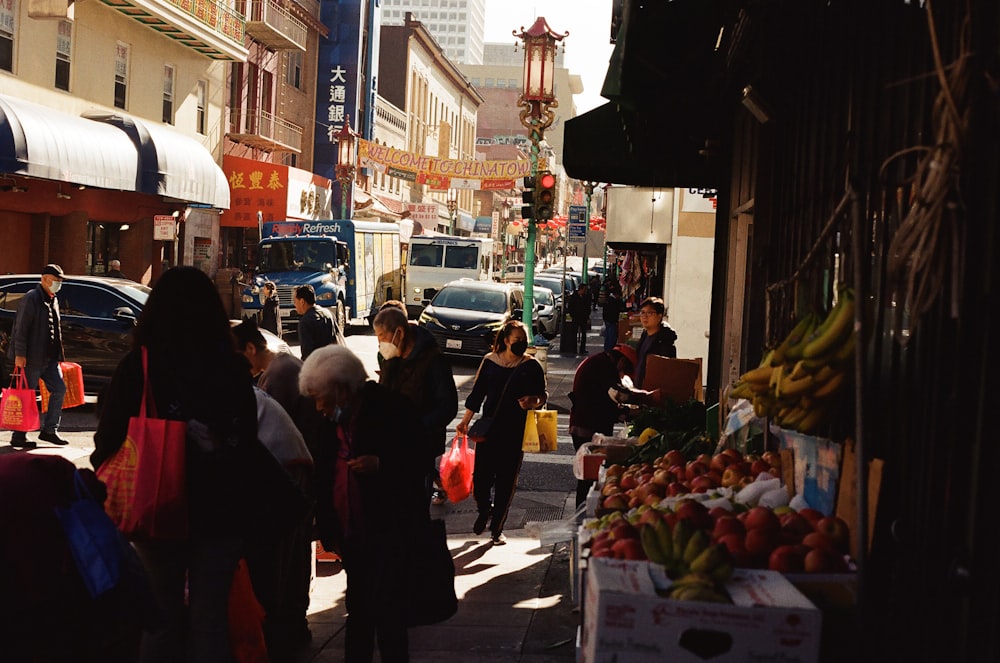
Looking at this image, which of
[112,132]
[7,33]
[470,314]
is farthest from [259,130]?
[470,314]

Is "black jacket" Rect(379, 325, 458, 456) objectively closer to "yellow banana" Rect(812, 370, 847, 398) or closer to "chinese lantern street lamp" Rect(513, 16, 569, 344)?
"yellow banana" Rect(812, 370, 847, 398)

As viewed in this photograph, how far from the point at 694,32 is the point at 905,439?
14.4ft

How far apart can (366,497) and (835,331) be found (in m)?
2.24

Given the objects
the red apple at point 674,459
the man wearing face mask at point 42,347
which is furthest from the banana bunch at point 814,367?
the man wearing face mask at point 42,347

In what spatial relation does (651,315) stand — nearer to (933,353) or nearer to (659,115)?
(659,115)

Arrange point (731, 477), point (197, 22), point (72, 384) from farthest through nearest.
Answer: point (197, 22) → point (72, 384) → point (731, 477)

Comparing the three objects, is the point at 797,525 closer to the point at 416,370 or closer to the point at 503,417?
the point at 416,370

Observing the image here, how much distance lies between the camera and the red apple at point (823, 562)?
391 cm

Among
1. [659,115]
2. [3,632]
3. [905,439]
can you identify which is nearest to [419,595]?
[3,632]

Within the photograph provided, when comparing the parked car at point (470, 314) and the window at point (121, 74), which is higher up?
the window at point (121, 74)

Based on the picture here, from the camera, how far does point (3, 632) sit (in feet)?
12.5

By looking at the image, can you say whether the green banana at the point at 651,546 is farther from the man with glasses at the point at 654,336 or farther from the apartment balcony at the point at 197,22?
the apartment balcony at the point at 197,22

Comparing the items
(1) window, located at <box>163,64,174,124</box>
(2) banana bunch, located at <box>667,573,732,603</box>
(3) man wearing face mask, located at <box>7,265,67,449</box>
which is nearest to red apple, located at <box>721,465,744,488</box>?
(2) banana bunch, located at <box>667,573,732,603</box>

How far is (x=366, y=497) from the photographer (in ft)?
17.2
